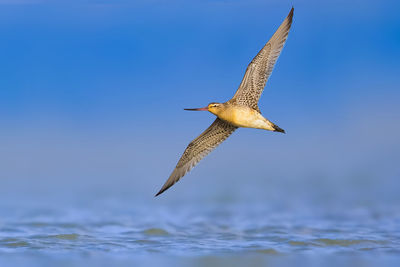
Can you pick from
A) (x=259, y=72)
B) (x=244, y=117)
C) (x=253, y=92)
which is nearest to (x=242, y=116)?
(x=244, y=117)

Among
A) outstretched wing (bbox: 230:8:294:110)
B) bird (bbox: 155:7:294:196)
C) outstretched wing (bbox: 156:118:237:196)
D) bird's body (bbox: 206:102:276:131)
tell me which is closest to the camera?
bird's body (bbox: 206:102:276:131)

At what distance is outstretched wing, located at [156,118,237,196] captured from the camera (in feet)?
35.5

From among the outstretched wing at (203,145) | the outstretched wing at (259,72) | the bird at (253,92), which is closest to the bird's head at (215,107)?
the bird at (253,92)

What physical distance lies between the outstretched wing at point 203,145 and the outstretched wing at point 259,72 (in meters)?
0.61

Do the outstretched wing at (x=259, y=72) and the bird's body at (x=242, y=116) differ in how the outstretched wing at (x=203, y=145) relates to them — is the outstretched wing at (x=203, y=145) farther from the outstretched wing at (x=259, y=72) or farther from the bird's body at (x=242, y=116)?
the outstretched wing at (x=259, y=72)

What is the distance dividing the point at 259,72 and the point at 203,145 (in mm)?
1412

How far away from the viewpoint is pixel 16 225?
14594 millimetres

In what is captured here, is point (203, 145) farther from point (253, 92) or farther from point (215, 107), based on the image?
point (253, 92)

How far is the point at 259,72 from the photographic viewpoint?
1033 centimetres

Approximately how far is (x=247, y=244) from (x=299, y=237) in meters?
1.16

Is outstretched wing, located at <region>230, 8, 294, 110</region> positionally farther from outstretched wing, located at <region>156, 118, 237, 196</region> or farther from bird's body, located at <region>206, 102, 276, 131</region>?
outstretched wing, located at <region>156, 118, 237, 196</region>

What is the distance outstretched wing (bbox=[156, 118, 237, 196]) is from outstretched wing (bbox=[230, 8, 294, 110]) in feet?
1.99

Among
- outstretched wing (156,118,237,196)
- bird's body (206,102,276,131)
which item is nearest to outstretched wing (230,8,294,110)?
bird's body (206,102,276,131)

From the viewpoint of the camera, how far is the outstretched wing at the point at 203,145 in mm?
10820
